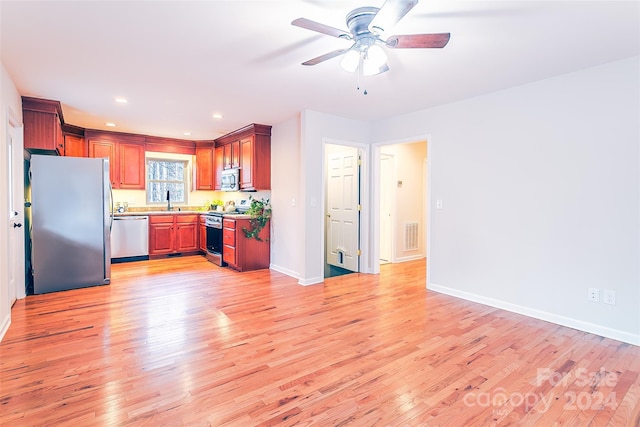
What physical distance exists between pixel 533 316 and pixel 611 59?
2391 millimetres

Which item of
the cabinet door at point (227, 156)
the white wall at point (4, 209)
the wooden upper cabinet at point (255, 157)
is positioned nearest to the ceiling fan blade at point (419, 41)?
the white wall at point (4, 209)

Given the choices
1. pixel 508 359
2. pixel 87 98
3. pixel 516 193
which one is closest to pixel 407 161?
pixel 516 193

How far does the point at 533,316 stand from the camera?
3229 millimetres

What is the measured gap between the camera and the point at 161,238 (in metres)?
6.11

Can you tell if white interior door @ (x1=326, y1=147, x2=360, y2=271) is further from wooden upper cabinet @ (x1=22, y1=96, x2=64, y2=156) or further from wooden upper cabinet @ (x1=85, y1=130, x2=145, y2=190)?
wooden upper cabinet @ (x1=22, y1=96, x2=64, y2=156)

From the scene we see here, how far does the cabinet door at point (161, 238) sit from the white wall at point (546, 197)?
15.7 feet

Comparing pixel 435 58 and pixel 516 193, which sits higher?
pixel 435 58

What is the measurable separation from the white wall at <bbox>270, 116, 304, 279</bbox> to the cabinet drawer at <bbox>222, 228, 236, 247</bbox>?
0.62 meters

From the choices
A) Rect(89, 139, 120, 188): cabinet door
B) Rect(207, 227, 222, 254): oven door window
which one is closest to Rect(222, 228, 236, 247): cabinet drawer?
Rect(207, 227, 222, 254): oven door window

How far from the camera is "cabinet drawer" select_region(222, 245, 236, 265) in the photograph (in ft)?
17.0

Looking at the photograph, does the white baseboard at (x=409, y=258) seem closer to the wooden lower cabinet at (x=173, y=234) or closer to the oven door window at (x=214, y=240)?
the oven door window at (x=214, y=240)

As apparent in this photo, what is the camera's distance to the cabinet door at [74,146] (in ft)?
17.6

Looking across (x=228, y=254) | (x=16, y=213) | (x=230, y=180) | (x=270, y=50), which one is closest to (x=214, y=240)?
(x=228, y=254)

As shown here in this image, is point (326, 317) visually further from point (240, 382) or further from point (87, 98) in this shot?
point (87, 98)
